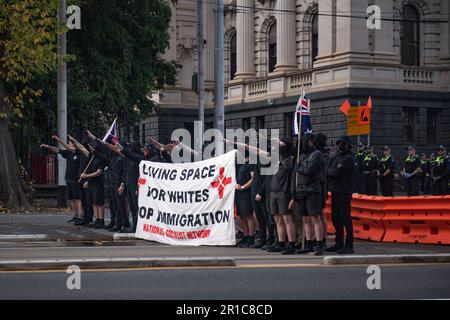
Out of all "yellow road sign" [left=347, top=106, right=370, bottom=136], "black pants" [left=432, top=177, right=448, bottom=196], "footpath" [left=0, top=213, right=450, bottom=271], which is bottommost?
"footpath" [left=0, top=213, right=450, bottom=271]

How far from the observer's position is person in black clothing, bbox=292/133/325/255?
52.4 ft

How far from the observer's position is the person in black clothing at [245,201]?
1784cm

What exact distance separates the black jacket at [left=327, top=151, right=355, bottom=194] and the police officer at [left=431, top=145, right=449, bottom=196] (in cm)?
1594

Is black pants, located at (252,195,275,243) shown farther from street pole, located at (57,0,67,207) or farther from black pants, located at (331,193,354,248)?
street pole, located at (57,0,67,207)

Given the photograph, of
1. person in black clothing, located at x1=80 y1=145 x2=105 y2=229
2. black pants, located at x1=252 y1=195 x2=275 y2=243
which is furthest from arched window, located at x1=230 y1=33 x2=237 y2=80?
black pants, located at x1=252 y1=195 x2=275 y2=243

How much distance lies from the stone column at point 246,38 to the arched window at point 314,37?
218 inches

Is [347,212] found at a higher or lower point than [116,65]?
lower

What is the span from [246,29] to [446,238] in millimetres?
40261

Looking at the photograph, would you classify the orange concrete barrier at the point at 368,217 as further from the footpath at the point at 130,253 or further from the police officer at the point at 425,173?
the police officer at the point at 425,173

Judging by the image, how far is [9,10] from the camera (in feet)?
82.8

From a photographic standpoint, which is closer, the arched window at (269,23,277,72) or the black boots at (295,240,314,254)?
the black boots at (295,240,314,254)

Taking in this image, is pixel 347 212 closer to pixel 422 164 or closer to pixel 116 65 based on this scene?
pixel 422 164

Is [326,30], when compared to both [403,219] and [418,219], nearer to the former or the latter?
[403,219]
